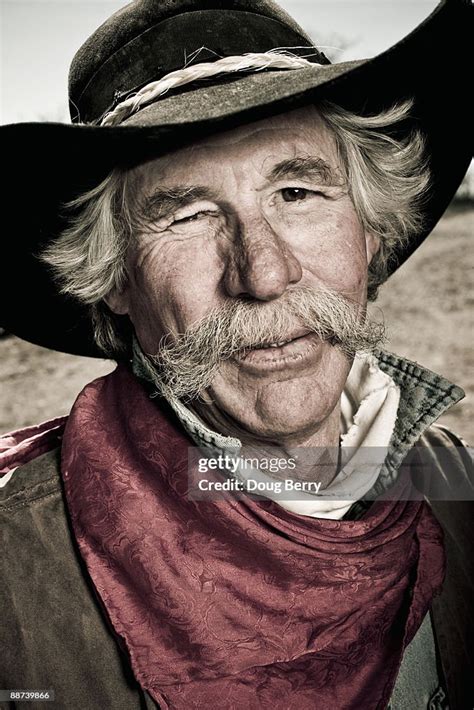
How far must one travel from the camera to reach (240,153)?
1598 millimetres

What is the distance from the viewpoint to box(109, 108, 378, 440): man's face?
5.26 feet

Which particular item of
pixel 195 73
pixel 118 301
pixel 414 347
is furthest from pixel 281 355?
pixel 414 347

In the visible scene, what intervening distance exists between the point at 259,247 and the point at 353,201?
0.40 metres

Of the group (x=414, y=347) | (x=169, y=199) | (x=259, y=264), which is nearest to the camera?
(x=259, y=264)

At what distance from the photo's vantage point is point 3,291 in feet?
6.89

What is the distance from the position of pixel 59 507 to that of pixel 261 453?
0.53 m

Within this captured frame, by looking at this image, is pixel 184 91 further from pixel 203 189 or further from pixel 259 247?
pixel 259 247

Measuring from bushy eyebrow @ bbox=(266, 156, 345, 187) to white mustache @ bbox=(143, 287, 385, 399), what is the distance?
265mm

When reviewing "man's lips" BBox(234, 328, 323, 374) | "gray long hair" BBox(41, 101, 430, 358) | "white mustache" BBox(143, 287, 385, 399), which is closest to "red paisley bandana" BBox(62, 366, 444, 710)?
"white mustache" BBox(143, 287, 385, 399)

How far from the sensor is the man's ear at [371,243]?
2018mm

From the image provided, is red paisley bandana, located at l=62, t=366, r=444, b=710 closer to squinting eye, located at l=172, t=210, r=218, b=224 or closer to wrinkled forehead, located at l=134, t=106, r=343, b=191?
squinting eye, located at l=172, t=210, r=218, b=224

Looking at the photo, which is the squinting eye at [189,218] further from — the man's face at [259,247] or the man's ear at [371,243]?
the man's ear at [371,243]

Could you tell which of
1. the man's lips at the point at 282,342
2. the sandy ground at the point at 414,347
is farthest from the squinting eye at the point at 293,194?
the sandy ground at the point at 414,347

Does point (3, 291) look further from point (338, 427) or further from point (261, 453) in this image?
point (338, 427)
